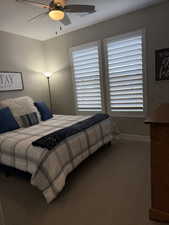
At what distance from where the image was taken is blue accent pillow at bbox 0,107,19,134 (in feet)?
8.81

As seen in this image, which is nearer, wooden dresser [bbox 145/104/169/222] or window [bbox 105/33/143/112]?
wooden dresser [bbox 145/104/169/222]

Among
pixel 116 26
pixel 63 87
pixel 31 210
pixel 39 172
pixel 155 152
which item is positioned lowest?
pixel 31 210

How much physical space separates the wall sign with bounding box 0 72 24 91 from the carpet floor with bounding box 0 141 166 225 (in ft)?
6.41

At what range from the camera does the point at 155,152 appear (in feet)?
4.73

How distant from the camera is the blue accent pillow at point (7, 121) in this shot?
2687mm

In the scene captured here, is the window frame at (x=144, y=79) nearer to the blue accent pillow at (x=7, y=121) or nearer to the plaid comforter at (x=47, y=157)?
the plaid comforter at (x=47, y=157)

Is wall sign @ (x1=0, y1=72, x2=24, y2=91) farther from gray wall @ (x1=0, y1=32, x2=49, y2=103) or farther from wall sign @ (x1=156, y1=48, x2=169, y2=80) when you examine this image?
wall sign @ (x1=156, y1=48, x2=169, y2=80)

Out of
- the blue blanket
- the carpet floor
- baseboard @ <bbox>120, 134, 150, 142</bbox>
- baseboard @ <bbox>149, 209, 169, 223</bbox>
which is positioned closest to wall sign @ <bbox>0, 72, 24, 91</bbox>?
the carpet floor

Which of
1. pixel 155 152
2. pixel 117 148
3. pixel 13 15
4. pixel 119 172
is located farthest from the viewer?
pixel 117 148

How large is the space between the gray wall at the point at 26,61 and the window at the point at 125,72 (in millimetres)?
1996

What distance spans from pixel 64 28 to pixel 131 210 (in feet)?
12.5

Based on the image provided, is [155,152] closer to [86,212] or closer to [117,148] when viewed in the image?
[86,212]

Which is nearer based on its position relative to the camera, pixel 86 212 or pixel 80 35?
pixel 86 212

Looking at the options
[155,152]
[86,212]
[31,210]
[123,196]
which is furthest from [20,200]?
[155,152]
